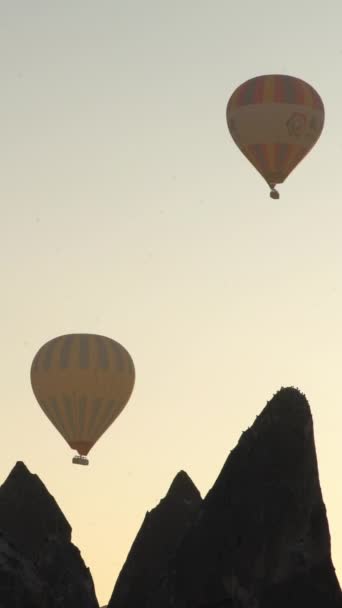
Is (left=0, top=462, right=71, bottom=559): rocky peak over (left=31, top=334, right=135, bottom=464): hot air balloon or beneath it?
beneath

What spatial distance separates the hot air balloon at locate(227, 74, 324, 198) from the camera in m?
96.9

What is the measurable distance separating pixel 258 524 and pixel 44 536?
61.0ft

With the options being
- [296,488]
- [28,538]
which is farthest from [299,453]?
[28,538]

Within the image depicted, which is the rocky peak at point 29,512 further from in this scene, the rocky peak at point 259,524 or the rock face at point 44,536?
the rocky peak at point 259,524

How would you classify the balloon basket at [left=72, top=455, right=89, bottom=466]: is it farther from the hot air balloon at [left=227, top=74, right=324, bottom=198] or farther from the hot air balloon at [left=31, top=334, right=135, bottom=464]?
the hot air balloon at [left=227, top=74, right=324, bottom=198]

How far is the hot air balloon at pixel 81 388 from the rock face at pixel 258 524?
62.5 ft

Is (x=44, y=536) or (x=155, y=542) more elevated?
(x=155, y=542)

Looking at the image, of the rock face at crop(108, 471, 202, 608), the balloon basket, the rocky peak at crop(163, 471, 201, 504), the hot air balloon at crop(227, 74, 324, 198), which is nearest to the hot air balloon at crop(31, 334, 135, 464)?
the balloon basket

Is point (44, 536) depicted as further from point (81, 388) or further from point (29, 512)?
point (81, 388)

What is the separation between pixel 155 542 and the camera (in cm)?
9106

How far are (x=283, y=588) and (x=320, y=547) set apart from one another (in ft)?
A: 6.52

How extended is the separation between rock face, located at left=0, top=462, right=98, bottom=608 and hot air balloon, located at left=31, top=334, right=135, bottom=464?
120 inches

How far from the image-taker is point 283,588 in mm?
75250

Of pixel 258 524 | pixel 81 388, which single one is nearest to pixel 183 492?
pixel 81 388
